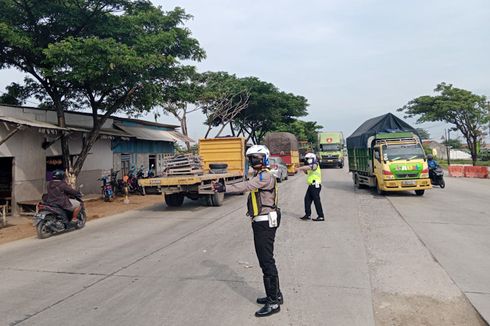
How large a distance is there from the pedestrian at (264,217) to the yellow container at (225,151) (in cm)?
1148

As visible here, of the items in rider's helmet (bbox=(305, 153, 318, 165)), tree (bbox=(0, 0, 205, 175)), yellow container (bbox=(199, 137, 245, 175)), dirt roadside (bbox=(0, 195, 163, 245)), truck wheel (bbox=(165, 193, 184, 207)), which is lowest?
dirt roadside (bbox=(0, 195, 163, 245))

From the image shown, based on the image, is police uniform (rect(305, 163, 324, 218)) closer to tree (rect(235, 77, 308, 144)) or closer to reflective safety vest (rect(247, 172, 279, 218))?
reflective safety vest (rect(247, 172, 279, 218))

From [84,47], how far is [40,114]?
486cm

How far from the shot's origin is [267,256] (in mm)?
4238

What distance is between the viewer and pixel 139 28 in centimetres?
1379

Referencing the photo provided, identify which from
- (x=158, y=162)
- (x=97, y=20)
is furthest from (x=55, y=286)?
(x=158, y=162)

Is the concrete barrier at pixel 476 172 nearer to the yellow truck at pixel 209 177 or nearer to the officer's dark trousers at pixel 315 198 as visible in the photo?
the yellow truck at pixel 209 177

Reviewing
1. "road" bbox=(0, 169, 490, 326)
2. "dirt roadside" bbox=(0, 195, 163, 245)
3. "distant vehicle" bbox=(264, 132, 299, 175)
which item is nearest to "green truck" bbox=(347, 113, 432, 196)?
"road" bbox=(0, 169, 490, 326)

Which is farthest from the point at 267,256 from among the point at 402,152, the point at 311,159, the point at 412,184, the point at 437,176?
the point at 437,176

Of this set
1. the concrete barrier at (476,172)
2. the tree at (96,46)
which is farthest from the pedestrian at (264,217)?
the concrete barrier at (476,172)

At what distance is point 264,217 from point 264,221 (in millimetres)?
46

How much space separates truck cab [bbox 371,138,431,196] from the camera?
13516mm

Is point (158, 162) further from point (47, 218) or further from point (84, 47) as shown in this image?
point (47, 218)

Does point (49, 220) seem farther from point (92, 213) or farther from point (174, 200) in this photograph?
point (174, 200)
